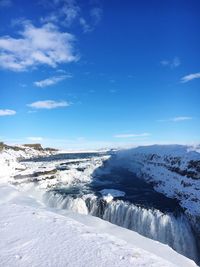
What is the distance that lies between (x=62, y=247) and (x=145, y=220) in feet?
49.4

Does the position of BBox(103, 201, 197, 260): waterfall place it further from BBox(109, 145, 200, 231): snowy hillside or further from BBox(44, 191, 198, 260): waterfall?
BBox(109, 145, 200, 231): snowy hillside

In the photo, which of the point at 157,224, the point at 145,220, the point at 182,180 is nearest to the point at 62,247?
the point at 157,224

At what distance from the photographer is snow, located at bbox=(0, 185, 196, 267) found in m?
9.07

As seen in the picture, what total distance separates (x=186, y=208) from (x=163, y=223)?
3.94 meters

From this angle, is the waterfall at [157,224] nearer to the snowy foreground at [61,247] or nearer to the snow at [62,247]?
the snowy foreground at [61,247]

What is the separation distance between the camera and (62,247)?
1000cm

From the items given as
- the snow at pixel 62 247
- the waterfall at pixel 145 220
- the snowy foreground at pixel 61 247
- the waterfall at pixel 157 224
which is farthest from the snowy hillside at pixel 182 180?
the snow at pixel 62 247

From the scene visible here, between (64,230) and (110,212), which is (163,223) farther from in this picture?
(64,230)

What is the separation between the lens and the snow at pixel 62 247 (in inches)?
357

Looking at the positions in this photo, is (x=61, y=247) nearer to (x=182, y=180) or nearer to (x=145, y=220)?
(x=145, y=220)

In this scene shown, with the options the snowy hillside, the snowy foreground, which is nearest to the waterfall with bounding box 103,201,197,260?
the snowy hillside

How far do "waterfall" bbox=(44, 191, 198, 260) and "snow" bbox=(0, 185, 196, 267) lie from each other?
8.92 metres

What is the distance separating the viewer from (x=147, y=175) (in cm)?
4628

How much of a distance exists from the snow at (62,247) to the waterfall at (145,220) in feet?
29.3
